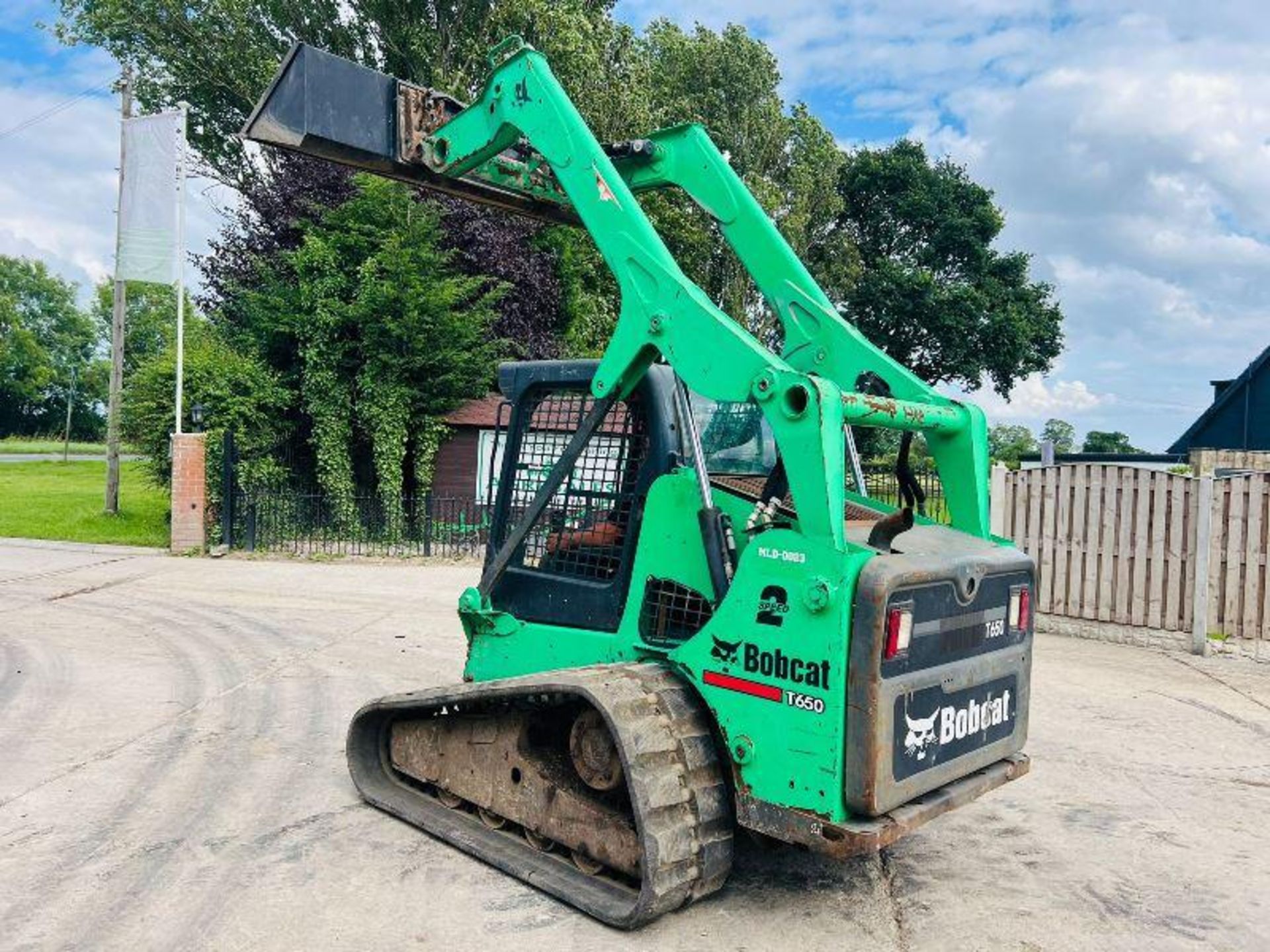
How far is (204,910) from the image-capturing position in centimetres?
373

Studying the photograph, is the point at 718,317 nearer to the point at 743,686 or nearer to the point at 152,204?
the point at 743,686

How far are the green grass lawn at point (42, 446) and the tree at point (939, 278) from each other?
160 feet

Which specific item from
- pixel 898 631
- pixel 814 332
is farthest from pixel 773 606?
pixel 814 332

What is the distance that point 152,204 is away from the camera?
16812 millimetres

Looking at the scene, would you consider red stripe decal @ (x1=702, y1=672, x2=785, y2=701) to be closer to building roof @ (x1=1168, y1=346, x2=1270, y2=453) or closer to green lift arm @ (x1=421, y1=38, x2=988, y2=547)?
green lift arm @ (x1=421, y1=38, x2=988, y2=547)

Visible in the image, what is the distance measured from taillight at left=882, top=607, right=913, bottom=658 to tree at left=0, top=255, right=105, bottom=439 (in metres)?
77.1

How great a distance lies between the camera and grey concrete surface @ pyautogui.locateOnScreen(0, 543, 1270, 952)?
3623 millimetres

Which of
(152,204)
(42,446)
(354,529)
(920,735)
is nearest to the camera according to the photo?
(920,735)

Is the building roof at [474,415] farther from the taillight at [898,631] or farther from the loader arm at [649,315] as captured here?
the taillight at [898,631]

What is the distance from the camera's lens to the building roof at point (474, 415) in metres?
17.9

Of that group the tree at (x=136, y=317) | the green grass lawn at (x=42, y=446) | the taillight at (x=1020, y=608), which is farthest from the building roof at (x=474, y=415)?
the green grass lawn at (x=42, y=446)

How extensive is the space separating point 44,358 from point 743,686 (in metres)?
85.4

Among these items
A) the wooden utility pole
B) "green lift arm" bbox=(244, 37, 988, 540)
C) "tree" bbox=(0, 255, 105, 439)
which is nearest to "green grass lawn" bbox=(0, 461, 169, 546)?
the wooden utility pole

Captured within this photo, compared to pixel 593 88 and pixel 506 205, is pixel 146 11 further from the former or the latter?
pixel 506 205
